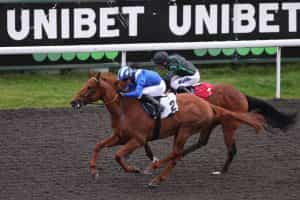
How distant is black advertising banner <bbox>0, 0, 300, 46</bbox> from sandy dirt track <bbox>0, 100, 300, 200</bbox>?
1.82 m

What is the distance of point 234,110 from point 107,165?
1.40 metres

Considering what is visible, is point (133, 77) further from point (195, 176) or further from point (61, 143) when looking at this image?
point (61, 143)

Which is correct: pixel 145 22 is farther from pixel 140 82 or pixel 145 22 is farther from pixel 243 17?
pixel 140 82

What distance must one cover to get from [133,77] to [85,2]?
4.92 m

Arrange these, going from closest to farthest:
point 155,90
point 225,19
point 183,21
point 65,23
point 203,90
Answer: point 155,90 → point 203,90 → point 65,23 → point 183,21 → point 225,19

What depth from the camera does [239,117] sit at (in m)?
9.01

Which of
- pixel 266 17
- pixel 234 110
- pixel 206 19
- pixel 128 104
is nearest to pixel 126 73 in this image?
pixel 128 104

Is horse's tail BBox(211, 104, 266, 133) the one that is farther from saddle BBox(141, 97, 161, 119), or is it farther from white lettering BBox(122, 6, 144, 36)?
white lettering BBox(122, 6, 144, 36)

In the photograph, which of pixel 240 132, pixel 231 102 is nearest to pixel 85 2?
pixel 240 132

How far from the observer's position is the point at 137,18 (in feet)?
44.1

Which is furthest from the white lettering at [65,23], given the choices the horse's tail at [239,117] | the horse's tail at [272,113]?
the horse's tail at [239,117]

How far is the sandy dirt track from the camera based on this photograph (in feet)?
27.7

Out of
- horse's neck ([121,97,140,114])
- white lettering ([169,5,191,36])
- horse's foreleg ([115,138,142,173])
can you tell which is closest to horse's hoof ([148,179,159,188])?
horse's foreleg ([115,138,142,173])

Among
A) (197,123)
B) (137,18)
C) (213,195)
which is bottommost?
(213,195)
